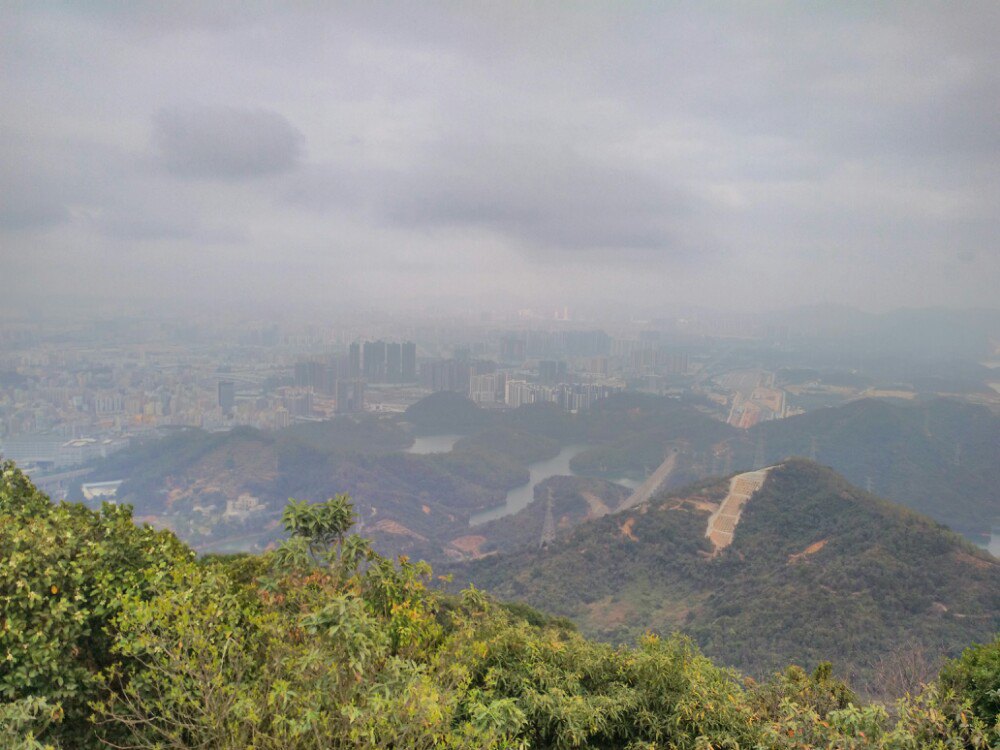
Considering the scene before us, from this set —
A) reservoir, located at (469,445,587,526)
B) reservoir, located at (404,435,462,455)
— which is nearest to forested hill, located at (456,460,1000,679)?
reservoir, located at (469,445,587,526)

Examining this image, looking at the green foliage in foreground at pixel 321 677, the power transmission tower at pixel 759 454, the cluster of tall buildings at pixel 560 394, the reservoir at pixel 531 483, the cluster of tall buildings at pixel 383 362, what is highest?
the green foliage in foreground at pixel 321 677

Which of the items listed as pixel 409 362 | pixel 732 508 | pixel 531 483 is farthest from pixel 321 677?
pixel 409 362

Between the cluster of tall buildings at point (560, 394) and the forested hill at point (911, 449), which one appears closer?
the forested hill at point (911, 449)

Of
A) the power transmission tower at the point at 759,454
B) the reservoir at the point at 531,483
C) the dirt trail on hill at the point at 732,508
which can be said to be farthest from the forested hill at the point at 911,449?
the dirt trail on hill at the point at 732,508

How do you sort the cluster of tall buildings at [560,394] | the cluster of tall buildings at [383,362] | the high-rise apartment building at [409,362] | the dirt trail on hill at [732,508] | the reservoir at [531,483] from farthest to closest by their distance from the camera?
1. the high-rise apartment building at [409,362]
2. the cluster of tall buildings at [383,362]
3. the cluster of tall buildings at [560,394]
4. the reservoir at [531,483]
5. the dirt trail on hill at [732,508]

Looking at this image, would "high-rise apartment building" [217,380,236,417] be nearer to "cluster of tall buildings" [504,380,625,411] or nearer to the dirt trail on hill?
"cluster of tall buildings" [504,380,625,411]

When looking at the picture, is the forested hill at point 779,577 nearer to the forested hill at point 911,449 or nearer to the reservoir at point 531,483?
the reservoir at point 531,483

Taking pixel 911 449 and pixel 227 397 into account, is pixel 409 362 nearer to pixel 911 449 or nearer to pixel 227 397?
pixel 227 397
